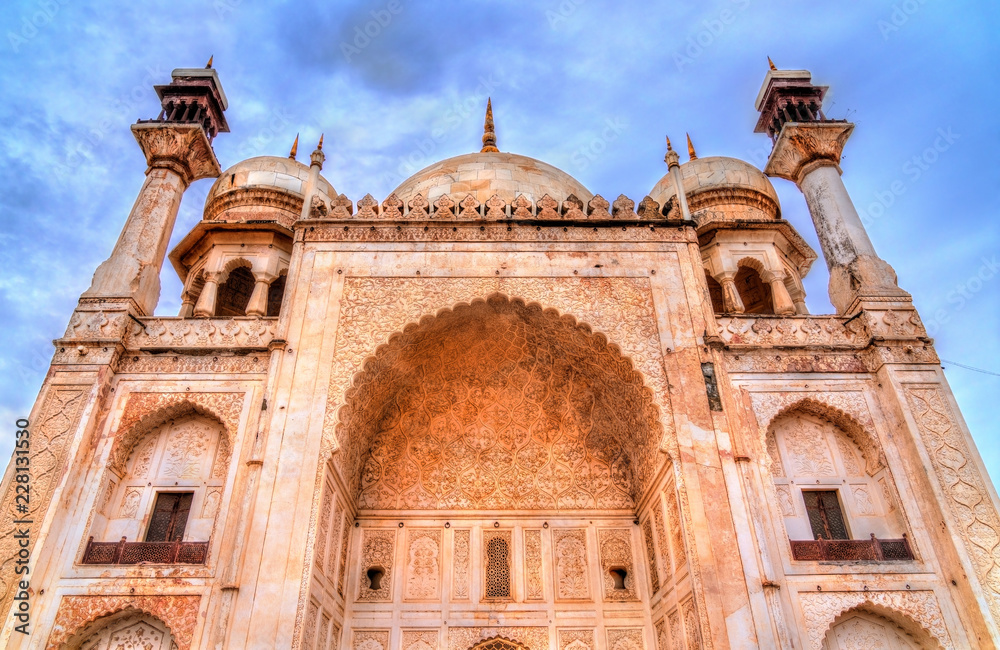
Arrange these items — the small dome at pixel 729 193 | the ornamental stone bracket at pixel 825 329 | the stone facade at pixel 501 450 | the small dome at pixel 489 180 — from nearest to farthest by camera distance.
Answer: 1. the stone facade at pixel 501 450
2. the ornamental stone bracket at pixel 825 329
3. the small dome at pixel 489 180
4. the small dome at pixel 729 193

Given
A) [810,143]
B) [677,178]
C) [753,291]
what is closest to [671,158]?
[677,178]

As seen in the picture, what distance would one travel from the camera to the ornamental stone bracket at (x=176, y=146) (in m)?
11.8

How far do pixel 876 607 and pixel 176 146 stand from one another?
1260 cm

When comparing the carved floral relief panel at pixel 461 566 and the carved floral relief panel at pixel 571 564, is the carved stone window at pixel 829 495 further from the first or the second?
the carved floral relief panel at pixel 461 566

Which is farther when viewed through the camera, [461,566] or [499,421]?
[499,421]

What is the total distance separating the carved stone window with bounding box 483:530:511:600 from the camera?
10133mm

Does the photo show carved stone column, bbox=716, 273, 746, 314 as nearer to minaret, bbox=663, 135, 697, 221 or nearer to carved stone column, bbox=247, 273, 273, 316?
minaret, bbox=663, 135, 697, 221

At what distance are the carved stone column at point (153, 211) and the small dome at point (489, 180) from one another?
3906 millimetres

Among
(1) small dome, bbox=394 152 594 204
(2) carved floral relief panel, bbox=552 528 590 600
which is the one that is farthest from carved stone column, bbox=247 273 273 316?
(2) carved floral relief panel, bbox=552 528 590 600

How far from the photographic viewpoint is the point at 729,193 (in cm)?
1479

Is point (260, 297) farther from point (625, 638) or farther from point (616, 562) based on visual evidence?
point (625, 638)

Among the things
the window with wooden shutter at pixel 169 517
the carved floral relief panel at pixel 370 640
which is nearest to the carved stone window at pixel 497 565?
the carved floral relief panel at pixel 370 640

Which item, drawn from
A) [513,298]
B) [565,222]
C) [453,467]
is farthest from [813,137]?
[453,467]

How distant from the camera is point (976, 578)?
7867mm
